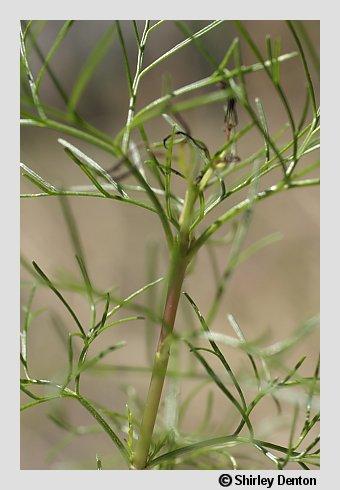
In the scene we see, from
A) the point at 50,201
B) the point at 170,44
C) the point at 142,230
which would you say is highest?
the point at 170,44

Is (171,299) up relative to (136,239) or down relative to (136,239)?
down

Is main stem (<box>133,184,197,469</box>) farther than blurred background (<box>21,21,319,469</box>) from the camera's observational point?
No

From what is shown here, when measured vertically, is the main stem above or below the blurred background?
below


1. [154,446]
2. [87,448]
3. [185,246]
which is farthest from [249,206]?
[87,448]

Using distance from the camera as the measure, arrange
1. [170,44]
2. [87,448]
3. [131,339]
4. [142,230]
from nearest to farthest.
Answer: [87,448]
[131,339]
[142,230]
[170,44]

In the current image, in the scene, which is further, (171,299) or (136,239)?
(136,239)

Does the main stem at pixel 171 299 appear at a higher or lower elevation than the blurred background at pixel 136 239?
lower

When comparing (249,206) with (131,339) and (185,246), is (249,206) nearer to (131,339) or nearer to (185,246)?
(185,246)

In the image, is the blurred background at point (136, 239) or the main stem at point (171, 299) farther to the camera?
the blurred background at point (136, 239)
